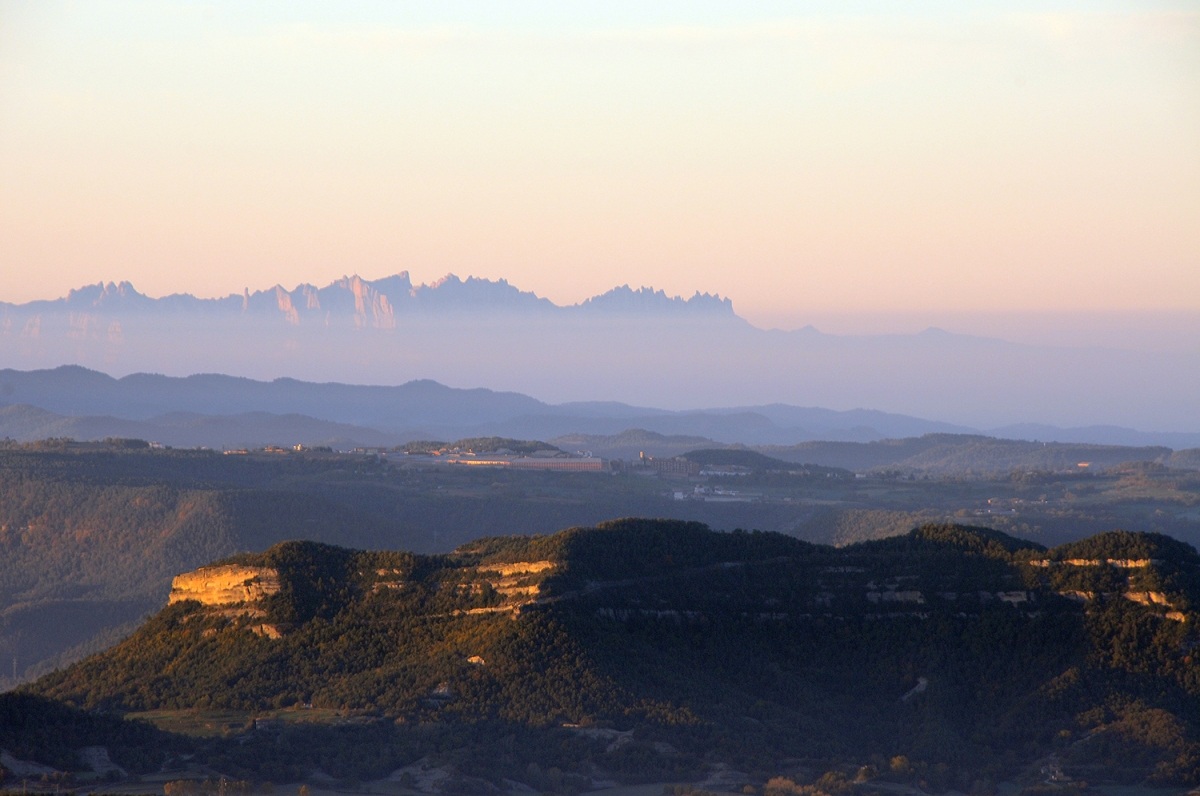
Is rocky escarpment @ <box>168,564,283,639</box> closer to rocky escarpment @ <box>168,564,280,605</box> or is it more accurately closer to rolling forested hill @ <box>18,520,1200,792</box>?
rocky escarpment @ <box>168,564,280,605</box>

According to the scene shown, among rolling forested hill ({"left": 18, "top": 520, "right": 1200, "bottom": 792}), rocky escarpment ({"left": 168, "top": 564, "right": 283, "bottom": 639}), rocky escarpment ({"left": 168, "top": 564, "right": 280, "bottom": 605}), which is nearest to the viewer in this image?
rolling forested hill ({"left": 18, "top": 520, "right": 1200, "bottom": 792})

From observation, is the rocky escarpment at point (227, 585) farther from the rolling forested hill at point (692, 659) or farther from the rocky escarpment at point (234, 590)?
the rolling forested hill at point (692, 659)

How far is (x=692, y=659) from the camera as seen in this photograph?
7112 centimetres

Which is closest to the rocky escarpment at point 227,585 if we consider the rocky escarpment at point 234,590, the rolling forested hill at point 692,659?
the rocky escarpment at point 234,590

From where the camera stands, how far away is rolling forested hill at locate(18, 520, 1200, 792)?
61.0 meters

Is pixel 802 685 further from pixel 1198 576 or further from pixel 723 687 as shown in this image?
pixel 1198 576

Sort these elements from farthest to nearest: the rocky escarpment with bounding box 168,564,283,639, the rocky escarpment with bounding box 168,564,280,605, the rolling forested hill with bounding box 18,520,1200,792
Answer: the rocky escarpment with bounding box 168,564,280,605, the rocky escarpment with bounding box 168,564,283,639, the rolling forested hill with bounding box 18,520,1200,792

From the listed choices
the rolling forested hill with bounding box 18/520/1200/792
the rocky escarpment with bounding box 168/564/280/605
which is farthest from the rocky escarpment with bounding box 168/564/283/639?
the rolling forested hill with bounding box 18/520/1200/792

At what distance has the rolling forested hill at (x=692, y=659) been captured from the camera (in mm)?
61031

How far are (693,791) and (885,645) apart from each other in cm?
1851

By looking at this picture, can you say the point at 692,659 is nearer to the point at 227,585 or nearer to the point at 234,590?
the point at 234,590

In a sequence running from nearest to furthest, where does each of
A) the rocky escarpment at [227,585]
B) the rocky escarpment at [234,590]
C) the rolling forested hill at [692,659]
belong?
the rolling forested hill at [692,659] < the rocky escarpment at [234,590] < the rocky escarpment at [227,585]

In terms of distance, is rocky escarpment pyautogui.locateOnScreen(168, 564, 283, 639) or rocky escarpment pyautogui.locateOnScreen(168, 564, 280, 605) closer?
rocky escarpment pyautogui.locateOnScreen(168, 564, 283, 639)

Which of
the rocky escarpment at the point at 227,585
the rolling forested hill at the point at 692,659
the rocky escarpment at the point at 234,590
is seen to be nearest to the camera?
the rolling forested hill at the point at 692,659
